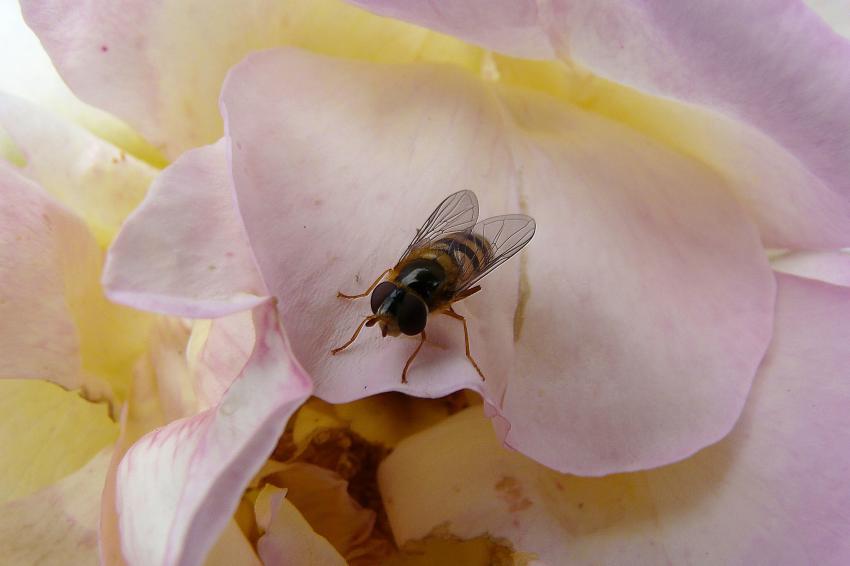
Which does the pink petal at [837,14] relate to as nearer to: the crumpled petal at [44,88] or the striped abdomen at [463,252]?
the striped abdomen at [463,252]

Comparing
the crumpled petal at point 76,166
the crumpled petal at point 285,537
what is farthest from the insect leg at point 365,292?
the crumpled petal at point 76,166

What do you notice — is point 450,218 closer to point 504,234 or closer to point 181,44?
point 504,234

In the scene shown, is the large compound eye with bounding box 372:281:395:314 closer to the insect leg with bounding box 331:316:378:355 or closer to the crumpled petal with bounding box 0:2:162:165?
the insect leg with bounding box 331:316:378:355

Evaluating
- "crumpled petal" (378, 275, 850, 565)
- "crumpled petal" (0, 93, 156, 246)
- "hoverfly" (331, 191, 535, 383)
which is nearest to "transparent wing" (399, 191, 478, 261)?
"hoverfly" (331, 191, 535, 383)

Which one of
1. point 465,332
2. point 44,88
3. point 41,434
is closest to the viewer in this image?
point 465,332

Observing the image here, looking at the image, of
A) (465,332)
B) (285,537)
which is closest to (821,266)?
(465,332)
